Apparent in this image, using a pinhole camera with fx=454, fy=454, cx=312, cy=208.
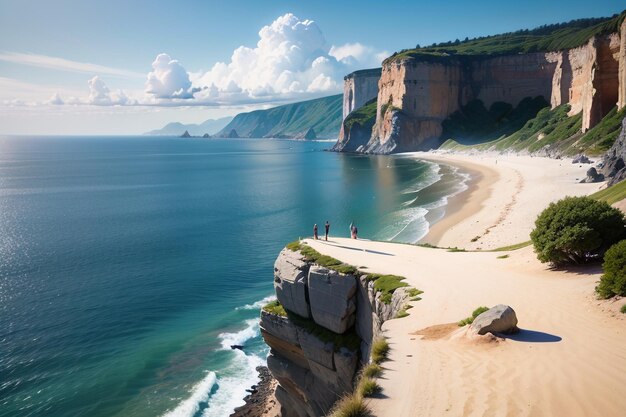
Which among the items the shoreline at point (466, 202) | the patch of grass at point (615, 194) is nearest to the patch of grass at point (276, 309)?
the patch of grass at point (615, 194)

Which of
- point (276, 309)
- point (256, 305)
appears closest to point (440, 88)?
point (256, 305)

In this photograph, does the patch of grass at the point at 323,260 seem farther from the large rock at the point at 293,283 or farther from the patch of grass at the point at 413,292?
the patch of grass at the point at 413,292

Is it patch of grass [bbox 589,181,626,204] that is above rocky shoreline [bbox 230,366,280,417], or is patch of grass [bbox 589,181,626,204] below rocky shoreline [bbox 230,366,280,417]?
above

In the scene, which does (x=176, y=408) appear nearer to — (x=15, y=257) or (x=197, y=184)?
(x=15, y=257)

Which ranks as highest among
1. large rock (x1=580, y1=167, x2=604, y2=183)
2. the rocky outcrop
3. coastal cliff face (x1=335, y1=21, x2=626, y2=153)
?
coastal cliff face (x1=335, y1=21, x2=626, y2=153)

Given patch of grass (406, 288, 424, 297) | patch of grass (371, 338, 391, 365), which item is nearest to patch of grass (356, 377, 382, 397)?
patch of grass (371, 338, 391, 365)

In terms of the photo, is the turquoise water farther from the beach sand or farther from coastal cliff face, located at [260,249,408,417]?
coastal cliff face, located at [260,249,408,417]

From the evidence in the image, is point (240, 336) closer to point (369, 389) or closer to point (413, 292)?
point (413, 292)

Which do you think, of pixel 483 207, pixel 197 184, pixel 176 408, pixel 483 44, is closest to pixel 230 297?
pixel 176 408
